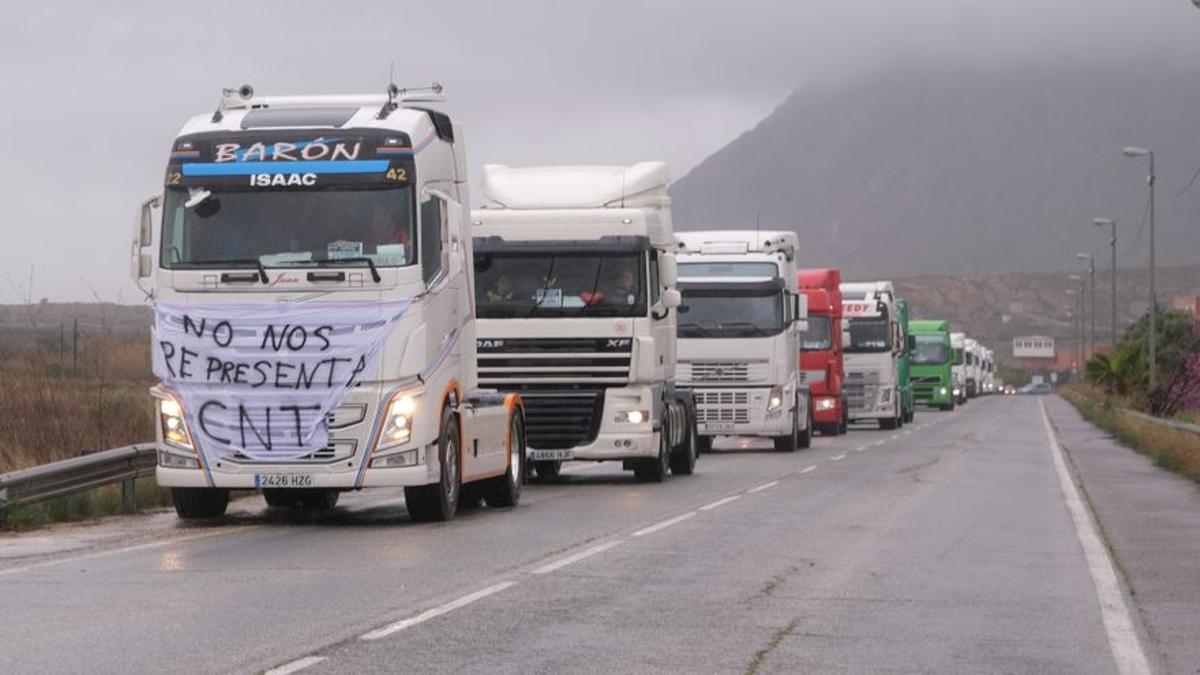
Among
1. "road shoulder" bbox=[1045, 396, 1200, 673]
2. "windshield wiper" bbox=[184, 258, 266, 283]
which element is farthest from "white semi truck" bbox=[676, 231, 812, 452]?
"windshield wiper" bbox=[184, 258, 266, 283]

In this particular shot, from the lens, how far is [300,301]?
60.8ft

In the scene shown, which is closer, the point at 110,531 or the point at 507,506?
the point at 110,531

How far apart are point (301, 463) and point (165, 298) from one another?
1.88 m

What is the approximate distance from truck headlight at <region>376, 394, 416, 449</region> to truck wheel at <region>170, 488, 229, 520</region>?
216 centimetres

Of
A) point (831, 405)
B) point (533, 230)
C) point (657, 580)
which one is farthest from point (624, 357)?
point (831, 405)

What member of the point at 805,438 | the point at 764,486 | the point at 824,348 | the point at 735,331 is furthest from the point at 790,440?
the point at 764,486

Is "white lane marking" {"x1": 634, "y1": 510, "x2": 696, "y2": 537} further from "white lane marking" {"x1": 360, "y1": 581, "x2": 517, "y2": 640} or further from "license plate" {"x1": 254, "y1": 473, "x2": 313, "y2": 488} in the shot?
"white lane marking" {"x1": 360, "y1": 581, "x2": 517, "y2": 640}

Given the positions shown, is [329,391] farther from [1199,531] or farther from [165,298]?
[1199,531]

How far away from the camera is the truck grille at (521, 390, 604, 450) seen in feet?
84.2

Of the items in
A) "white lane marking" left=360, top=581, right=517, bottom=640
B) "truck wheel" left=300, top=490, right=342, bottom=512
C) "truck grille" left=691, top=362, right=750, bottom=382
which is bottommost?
"white lane marking" left=360, top=581, right=517, bottom=640

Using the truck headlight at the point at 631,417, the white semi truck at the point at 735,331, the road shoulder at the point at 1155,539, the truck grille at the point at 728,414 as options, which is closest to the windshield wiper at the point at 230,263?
the road shoulder at the point at 1155,539

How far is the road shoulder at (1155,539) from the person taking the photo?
12.1m

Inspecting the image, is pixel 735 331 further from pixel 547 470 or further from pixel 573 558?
pixel 573 558

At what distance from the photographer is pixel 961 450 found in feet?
132
